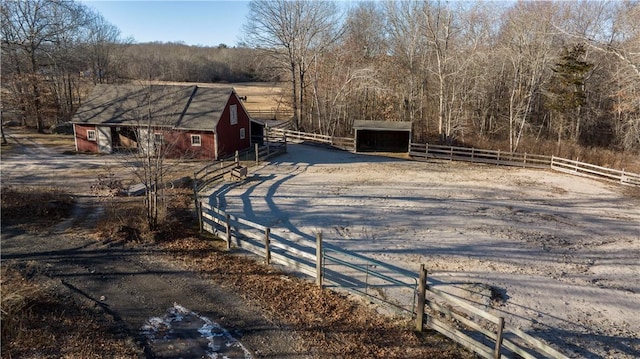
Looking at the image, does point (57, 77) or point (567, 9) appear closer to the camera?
point (567, 9)

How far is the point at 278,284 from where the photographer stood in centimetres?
1038

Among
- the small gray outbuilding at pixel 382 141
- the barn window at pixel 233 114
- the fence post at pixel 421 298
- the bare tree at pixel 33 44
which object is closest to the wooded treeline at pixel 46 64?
the bare tree at pixel 33 44

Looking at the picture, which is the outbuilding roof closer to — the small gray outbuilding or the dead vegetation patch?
the small gray outbuilding

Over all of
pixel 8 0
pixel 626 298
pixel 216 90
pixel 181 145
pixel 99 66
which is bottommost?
pixel 626 298

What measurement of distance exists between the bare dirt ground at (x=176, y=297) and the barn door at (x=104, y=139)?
14440 millimetres

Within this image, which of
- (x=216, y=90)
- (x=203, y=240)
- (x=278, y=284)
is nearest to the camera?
(x=278, y=284)

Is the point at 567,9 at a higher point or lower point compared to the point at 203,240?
higher

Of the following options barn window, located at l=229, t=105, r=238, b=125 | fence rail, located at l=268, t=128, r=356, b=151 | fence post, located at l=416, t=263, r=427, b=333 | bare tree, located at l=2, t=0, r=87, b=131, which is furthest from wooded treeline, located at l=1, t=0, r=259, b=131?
fence post, located at l=416, t=263, r=427, b=333

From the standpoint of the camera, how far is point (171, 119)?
88.4ft

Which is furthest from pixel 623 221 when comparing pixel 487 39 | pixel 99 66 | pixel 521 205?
pixel 99 66

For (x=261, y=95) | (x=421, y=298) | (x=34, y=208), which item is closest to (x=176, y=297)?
(x=421, y=298)

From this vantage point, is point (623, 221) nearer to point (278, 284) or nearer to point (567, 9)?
point (278, 284)

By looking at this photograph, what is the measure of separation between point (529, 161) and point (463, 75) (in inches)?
370

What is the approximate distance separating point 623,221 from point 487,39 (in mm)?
27070
